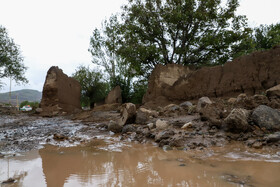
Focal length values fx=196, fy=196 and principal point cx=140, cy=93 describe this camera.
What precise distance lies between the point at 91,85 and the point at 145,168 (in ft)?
52.0

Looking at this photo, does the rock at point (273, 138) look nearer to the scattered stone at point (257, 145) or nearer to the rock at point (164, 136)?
the scattered stone at point (257, 145)

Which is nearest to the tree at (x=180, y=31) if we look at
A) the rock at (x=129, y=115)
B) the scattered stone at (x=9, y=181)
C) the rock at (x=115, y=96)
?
the rock at (x=115, y=96)

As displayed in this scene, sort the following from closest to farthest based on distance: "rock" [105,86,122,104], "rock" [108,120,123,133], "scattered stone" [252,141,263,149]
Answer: "scattered stone" [252,141,263,149]
"rock" [108,120,123,133]
"rock" [105,86,122,104]

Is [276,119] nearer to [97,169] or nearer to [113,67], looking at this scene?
[97,169]

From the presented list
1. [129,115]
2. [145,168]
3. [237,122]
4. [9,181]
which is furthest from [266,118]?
[9,181]

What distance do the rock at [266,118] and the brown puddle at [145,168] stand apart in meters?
0.73

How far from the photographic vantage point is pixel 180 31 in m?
12.3

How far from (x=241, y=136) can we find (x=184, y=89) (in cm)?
506

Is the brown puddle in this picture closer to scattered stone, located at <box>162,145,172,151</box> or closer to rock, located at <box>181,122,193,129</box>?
scattered stone, located at <box>162,145,172,151</box>

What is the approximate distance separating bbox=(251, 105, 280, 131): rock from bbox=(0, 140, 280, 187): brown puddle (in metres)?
0.73

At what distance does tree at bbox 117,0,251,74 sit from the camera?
36.5 ft

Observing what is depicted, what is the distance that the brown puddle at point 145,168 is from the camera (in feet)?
5.15

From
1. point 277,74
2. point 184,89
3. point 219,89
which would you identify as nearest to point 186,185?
point 277,74

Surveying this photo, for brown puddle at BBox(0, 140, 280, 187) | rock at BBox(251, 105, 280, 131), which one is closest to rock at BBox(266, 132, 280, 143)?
brown puddle at BBox(0, 140, 280, 187)
